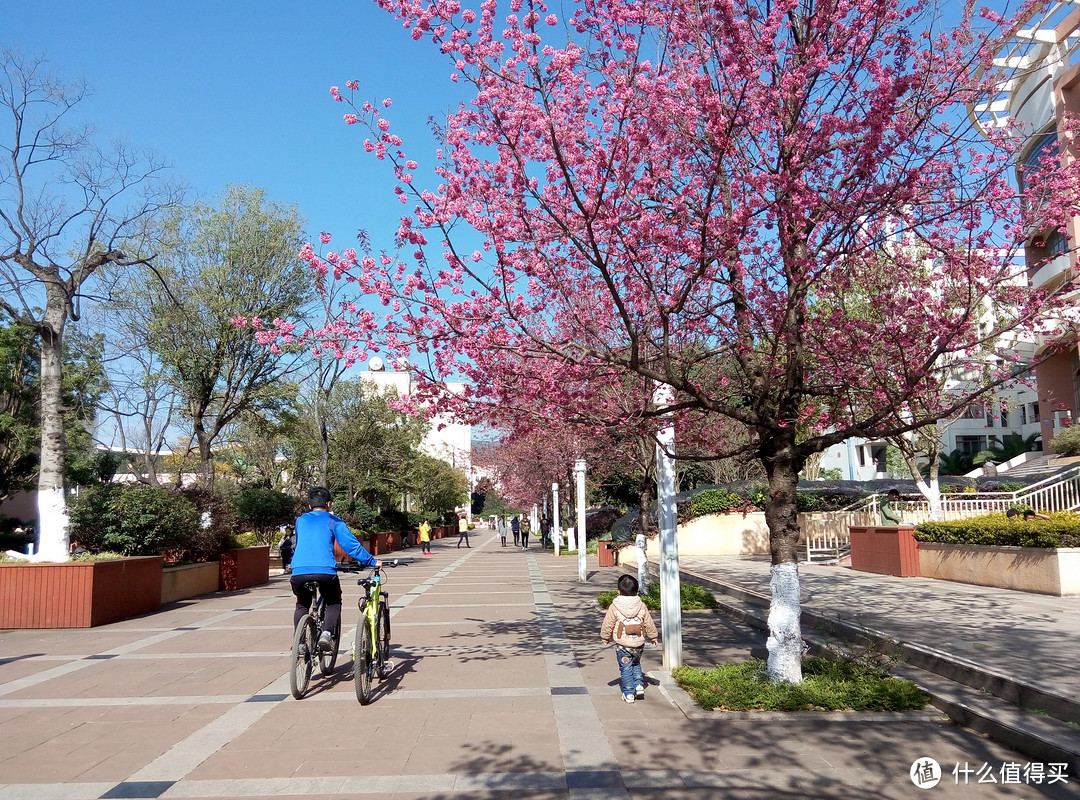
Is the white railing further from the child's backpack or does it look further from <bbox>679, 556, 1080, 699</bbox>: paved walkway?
the child's backpack

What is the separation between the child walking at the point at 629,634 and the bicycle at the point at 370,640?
1.91 m

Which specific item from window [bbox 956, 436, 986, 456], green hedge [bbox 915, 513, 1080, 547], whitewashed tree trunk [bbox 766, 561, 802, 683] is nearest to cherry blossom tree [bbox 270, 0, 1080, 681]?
whitewashed tree trunk [bbox 766, 561, 802, 683]

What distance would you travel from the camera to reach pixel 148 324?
21031 mm

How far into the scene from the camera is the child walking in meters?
7.05

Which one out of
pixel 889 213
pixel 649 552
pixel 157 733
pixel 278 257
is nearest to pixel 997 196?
pixel 889 213

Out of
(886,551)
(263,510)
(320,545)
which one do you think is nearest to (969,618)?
(886,551)

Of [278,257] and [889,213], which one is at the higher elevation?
[278,257]

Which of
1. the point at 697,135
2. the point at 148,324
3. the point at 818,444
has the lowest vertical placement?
the point at 818,444

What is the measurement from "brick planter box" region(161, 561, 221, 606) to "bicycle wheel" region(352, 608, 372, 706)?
9.90 meters

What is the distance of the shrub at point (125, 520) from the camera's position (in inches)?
575

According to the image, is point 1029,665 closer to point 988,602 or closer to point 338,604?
point 988,602

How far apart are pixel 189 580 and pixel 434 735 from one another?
1276 centimetres

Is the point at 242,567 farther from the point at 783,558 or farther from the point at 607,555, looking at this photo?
the point at 783,558

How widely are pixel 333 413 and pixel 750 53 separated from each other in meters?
29.8
